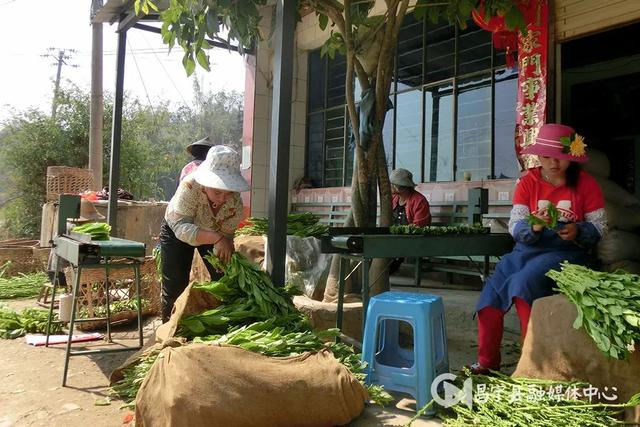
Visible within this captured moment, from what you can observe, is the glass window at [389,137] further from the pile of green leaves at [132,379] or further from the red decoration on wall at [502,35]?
the pile of green leaves at [132,379]

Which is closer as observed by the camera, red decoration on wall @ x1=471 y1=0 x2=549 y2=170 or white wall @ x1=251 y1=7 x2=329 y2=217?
red decoration on wall @ x1=471 y1=0 x2=549 y2=170

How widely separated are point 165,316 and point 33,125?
34.6 feet

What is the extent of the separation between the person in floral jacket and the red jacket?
281 cm

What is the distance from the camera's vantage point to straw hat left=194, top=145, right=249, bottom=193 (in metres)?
3.10

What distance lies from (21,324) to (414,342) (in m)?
4.26

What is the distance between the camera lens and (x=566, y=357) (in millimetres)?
2355

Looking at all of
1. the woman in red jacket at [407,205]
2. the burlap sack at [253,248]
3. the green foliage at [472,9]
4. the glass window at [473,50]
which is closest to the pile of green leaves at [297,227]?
the burlap sack at [253,248]

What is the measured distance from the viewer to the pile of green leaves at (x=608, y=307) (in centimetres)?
213

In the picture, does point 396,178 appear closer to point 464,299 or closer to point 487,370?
point 464,299

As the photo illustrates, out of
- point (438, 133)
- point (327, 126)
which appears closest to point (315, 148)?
point (327, 126)

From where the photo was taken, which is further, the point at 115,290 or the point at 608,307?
the point at 115,290

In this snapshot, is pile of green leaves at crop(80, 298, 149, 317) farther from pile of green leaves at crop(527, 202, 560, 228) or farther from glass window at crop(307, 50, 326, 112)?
glass window at crop(307, 50, 326, 112)

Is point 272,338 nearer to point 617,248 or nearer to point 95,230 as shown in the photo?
point 95,230

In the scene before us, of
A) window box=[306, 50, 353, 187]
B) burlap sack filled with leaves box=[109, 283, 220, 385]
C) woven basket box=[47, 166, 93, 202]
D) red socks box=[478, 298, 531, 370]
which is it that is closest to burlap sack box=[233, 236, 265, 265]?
burlap sack filled with leaves box=[109, 283, 220, 385]
